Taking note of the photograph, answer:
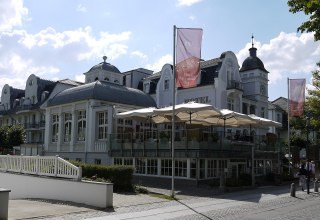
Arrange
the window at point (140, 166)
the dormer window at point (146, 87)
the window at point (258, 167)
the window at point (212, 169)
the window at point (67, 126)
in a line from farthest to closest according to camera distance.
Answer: the dormer window at point (146, 87), the window at point (67, 126), the window at point (258, 167), the window at point (140, 166), the window at point (212, 169)

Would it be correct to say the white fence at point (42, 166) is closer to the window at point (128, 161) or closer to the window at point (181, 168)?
the window at point (128, 161)

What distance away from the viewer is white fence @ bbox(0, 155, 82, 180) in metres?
16.9

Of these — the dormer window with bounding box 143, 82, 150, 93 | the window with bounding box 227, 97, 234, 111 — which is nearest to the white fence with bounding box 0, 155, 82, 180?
the window with bounding box 227, 97, 234, 111

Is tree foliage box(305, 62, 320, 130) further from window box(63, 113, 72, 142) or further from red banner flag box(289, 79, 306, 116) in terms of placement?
window box(63, 113, 72, 142)

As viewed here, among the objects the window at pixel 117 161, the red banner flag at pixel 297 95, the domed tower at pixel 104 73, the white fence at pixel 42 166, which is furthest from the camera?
the domed tower at pixel 104 73

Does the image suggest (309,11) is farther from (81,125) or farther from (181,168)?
(81,125)

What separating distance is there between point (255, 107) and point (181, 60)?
102ft

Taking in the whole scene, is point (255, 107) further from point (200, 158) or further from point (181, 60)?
point (181, 60)

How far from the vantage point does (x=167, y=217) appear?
44.4ft

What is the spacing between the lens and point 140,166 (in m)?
28.7

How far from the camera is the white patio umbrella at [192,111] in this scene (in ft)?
75.7

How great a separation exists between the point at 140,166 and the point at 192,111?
672cm

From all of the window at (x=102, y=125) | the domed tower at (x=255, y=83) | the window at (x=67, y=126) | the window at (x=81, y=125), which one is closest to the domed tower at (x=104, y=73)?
the window at (x=67, y=126)

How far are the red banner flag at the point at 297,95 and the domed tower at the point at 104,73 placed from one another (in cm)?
2044
